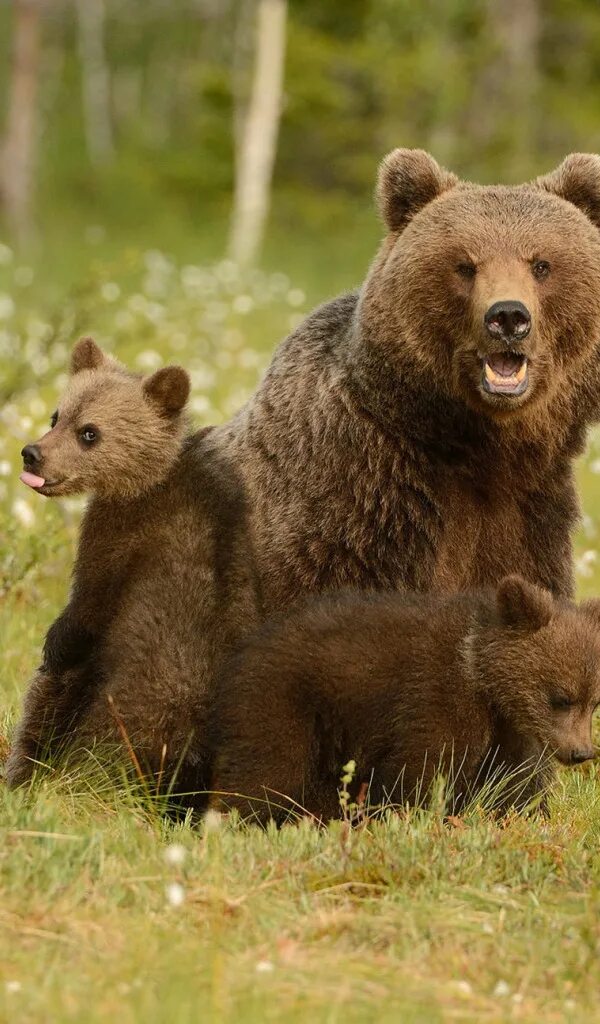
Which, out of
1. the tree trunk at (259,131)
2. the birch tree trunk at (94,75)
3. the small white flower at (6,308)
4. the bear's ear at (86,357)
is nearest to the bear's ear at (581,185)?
the bear's ear at (86,357)

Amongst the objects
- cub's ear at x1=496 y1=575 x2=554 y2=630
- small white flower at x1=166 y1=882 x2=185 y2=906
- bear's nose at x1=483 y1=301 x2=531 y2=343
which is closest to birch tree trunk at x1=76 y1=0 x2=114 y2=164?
bear's nose at x1=483 y1=301 x2=531 y2=343

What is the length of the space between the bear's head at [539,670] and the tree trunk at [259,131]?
1913cm

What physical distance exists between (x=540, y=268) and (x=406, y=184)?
689mm

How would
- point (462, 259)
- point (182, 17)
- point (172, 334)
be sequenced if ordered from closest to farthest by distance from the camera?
point (462, 259) < point (172, 334) < point (182, 17)

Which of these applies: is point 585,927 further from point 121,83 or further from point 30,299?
point 121,83

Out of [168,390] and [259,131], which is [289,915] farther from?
[259,131]

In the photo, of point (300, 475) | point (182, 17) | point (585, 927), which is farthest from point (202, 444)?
point (182, 17)

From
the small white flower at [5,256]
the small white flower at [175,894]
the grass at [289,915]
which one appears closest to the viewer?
the grass at [289,915]

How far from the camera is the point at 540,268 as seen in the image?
228 inches

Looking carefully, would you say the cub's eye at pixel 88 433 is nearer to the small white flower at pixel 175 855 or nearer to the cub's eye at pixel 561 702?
the small white flower at pixel 175 855

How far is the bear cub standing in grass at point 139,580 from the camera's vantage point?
5.45m

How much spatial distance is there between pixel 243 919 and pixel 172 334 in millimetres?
10950

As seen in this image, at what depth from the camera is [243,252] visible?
2558 centimetres

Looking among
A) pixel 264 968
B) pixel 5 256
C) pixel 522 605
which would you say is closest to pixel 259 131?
pixel 5 256
